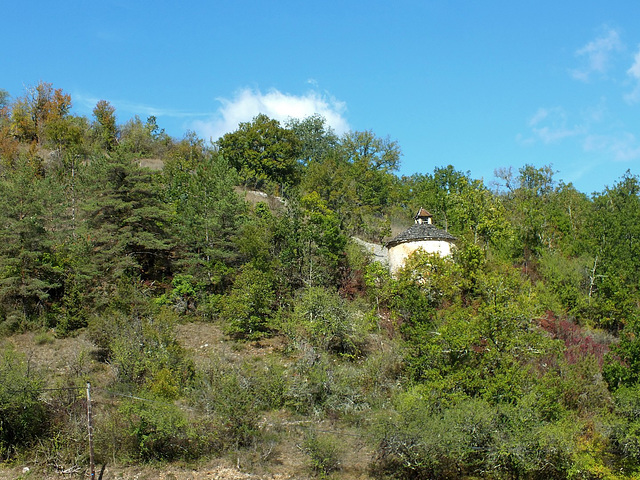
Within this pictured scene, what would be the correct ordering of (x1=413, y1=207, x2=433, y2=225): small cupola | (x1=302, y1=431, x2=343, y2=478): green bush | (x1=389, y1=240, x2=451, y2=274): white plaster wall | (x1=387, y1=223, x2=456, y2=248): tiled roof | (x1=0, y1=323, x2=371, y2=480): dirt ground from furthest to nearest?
(x1=413, y1=207, x2=433, y2=225): small cupola → (x1=387, y1=223, x2=456, y2=248): tiled roof → (x1=389, y1=240, x2=451, y2=274): white plaster wall → (x1=302, y1=431, x2=343, y2=478): green bush → (x1=0, y1=323, x2=371, y2=480): dirt ground

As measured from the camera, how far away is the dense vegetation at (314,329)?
17.9m

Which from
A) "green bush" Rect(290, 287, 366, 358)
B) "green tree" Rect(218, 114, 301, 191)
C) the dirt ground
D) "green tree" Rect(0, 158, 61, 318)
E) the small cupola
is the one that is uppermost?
"green tree" Rect(218, 114, 301, 191)

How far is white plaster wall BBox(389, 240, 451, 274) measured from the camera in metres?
29.7

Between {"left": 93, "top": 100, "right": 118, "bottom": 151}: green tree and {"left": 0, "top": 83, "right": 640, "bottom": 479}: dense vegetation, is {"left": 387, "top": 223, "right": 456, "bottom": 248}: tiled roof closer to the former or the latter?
{"left": 0, "top": 83, "right": 640, "bottom": 479}: dense vegetation

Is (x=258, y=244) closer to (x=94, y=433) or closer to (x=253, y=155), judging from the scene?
(x=94, y=433)

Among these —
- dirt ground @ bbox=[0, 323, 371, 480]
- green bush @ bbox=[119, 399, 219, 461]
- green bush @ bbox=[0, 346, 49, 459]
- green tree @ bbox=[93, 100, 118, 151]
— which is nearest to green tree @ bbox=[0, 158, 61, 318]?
dirt ground @ bbox=[0, 323, 371, 480]

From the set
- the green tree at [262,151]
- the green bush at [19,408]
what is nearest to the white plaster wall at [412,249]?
the green bush at [19,408]

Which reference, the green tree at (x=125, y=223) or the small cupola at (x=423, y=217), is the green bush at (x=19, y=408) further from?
the small cupola at (x=423, y=217)

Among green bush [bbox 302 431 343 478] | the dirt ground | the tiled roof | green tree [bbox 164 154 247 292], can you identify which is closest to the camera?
the dirt ground

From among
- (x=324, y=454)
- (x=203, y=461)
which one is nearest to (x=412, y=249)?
(x=324, y=454)

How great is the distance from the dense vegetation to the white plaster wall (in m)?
1.01

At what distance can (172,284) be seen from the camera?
29.2m

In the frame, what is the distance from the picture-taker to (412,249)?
30047mm

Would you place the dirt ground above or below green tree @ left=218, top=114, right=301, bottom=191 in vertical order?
below
